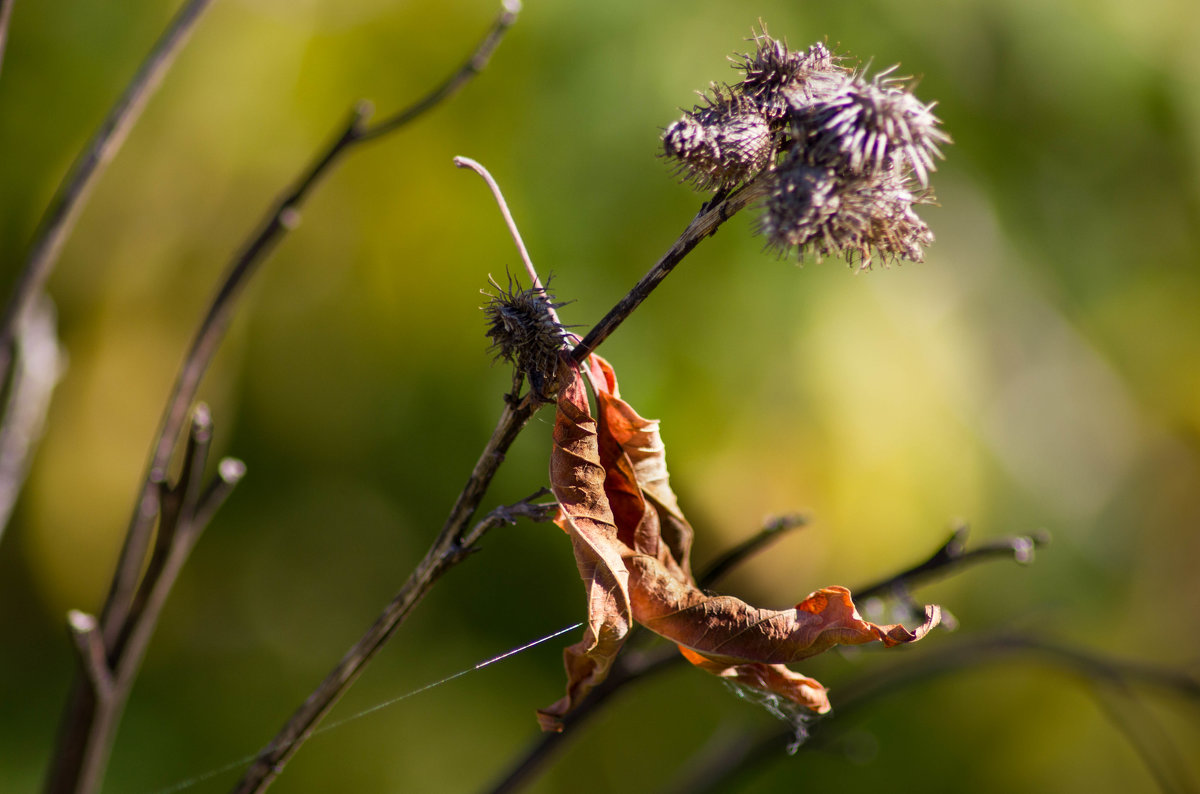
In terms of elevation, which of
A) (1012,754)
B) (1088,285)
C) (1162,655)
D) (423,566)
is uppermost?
(1088,285)

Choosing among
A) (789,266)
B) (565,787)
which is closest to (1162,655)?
(789,266)

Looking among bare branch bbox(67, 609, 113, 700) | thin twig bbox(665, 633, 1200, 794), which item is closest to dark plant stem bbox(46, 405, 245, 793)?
bare branch bbox(67, 609, 113, 700)

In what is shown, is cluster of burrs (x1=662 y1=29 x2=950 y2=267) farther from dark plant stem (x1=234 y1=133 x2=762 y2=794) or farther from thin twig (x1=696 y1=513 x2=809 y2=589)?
thin twig (x1=696 y1=513 x2=809 y2=589)

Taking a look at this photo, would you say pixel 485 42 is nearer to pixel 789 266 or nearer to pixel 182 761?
pixel 789 266

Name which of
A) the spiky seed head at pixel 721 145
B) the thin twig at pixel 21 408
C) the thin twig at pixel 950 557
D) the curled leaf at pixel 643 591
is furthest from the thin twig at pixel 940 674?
the thin twig at pixel 21 408

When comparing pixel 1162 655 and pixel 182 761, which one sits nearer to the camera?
pixel 182 761

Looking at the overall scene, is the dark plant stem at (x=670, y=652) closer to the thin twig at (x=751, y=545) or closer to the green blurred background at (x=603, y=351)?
the thin twig at (x=751, y=545)

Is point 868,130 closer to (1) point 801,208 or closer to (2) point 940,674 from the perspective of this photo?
(1) point 801,208
